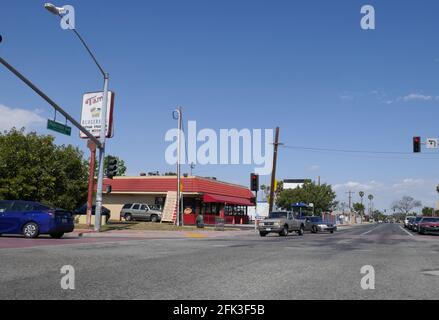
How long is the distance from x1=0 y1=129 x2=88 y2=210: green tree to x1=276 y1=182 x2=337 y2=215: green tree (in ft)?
196

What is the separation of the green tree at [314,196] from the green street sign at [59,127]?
72718 millimetres

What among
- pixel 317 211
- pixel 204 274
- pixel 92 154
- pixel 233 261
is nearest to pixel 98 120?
pixel 92 154

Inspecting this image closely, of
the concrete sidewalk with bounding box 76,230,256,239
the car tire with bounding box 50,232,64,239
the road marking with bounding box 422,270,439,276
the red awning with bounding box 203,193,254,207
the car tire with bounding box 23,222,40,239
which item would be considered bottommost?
the concrete sidewalk with bounding box 76,230,256,239

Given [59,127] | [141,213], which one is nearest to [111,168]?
[59,127]

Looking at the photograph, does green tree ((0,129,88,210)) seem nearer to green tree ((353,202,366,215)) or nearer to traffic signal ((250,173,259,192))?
traffic signal ((250,173,259,192))

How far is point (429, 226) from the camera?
36.8 metres

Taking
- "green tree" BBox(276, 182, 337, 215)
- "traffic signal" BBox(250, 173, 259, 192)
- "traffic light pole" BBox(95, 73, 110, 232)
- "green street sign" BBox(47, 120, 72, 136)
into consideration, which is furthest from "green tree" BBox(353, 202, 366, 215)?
"green street sign" BBox(47, 120, 72, 136)

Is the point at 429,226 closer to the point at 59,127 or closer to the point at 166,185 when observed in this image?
the point at 166,185

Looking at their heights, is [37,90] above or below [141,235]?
above

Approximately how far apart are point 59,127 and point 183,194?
27.3 meters

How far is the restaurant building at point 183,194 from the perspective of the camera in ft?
157

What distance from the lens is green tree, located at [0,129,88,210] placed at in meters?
33.9

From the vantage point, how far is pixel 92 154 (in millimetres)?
29281
